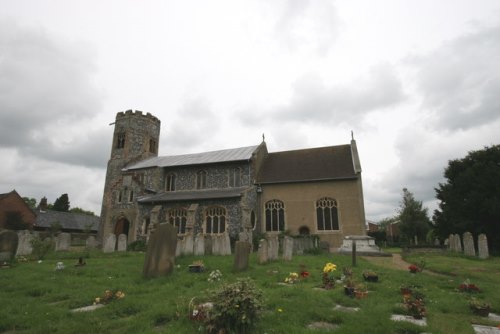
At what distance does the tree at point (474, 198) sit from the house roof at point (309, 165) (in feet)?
36.1

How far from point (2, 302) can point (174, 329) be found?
14.4ft

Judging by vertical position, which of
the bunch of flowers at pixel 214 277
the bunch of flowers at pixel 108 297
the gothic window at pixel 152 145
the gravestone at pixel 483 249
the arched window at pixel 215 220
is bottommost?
the bunch of flowers at pixel 108 297

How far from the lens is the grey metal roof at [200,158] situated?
28.0m

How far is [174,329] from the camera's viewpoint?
4.74 m

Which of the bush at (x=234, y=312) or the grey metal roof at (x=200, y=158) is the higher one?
the grey metal roof at (x=200, y=158)

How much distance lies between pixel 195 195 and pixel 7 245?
14.3 m

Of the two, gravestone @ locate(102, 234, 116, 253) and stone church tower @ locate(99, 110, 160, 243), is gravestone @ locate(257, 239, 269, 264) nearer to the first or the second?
gravestone @ locate(102, 234, 116, 253)

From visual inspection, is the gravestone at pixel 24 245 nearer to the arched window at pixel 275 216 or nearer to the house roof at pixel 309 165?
the arched window at pixel 275 216

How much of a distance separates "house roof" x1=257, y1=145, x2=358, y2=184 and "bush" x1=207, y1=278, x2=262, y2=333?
68.6ft

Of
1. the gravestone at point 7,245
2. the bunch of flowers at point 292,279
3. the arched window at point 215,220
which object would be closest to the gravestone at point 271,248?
the bunch of flowers at point 292,279

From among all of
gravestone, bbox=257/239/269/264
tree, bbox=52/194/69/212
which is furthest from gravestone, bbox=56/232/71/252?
tree, bbox=52/194/69/212

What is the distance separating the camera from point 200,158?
1193 inches

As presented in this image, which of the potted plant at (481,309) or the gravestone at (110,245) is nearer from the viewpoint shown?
the potted plant at (481,309)

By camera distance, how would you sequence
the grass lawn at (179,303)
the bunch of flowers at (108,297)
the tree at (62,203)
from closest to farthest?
the grass lawn at (179,303) → the bunch of flowers at (108,297) → the tree at (62,203)
